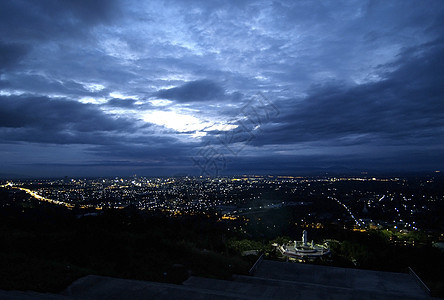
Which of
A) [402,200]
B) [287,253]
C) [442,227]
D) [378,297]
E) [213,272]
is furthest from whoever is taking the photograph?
[402,200]

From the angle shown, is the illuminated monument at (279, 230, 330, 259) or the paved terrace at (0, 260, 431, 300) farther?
the illuminated monument at (279, 230, 330, 259)

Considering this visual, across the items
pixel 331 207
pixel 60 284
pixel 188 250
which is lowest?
pixel 331 207

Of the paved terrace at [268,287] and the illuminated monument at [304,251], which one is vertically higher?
the paved terrace at [268,287]

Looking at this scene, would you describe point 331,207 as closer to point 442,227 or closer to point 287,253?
point 442,227

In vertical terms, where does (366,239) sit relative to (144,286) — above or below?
below

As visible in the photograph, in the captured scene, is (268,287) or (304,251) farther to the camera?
(304,251)

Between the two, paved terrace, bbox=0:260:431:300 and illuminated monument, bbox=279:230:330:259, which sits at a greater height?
paved terrace, bbox=0:260:431:300

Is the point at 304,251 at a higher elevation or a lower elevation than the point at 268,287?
lower

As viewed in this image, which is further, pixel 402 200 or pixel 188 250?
pixel 402 200

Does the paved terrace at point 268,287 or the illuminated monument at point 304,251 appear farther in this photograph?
the illuminated monument at point 304,251

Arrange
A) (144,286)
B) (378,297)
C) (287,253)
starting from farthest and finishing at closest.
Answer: (287,253)
(378,297)
(144,286)

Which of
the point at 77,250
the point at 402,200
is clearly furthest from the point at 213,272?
the point at 402,200
